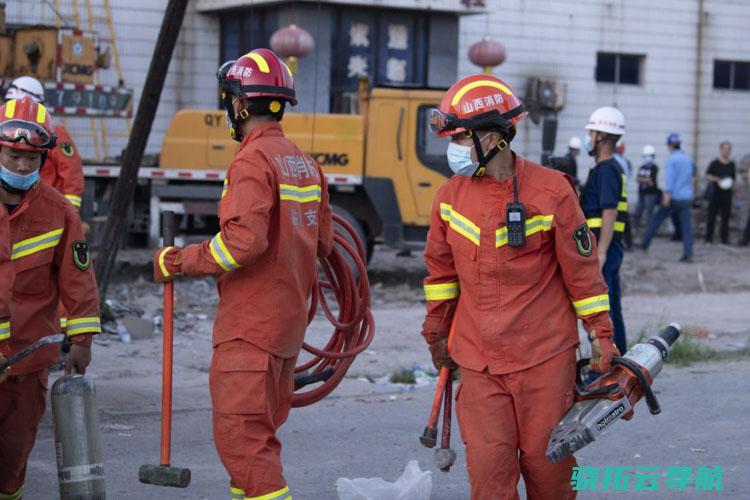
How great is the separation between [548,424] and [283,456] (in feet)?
8.94

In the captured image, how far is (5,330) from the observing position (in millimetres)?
4922

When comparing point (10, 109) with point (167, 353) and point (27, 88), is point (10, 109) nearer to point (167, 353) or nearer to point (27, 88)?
point (167, 353)

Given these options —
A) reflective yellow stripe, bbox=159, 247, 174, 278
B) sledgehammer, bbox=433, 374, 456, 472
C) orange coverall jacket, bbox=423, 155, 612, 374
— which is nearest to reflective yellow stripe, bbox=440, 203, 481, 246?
orange coverall jacket, bbox=423, 155, 612, 374

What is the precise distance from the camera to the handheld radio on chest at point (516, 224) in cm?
466

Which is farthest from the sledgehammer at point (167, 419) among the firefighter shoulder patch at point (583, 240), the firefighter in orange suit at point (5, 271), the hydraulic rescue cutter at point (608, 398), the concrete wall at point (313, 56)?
the concrete wall at point (313, 56)

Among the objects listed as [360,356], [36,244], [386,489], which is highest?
[36,244]

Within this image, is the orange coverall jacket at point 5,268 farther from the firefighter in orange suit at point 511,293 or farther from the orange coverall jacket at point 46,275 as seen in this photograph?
the firefighter in orange suit at point 511,293

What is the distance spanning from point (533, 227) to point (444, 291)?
504mm

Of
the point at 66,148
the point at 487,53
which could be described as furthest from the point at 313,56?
the point at 66,148

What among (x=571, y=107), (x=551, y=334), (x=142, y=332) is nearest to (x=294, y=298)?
(x=551, y=334)

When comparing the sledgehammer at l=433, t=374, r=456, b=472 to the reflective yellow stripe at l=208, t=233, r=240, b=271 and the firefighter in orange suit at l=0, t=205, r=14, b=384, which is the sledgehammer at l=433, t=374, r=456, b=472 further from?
the firefighter in orange suit at l=0, t=205, r=14, b=384

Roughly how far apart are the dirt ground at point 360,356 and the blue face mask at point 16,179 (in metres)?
1.81

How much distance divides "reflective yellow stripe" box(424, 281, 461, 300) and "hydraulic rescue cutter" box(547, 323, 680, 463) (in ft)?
1.93

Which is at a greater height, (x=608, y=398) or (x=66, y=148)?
(x=66, y=148)
